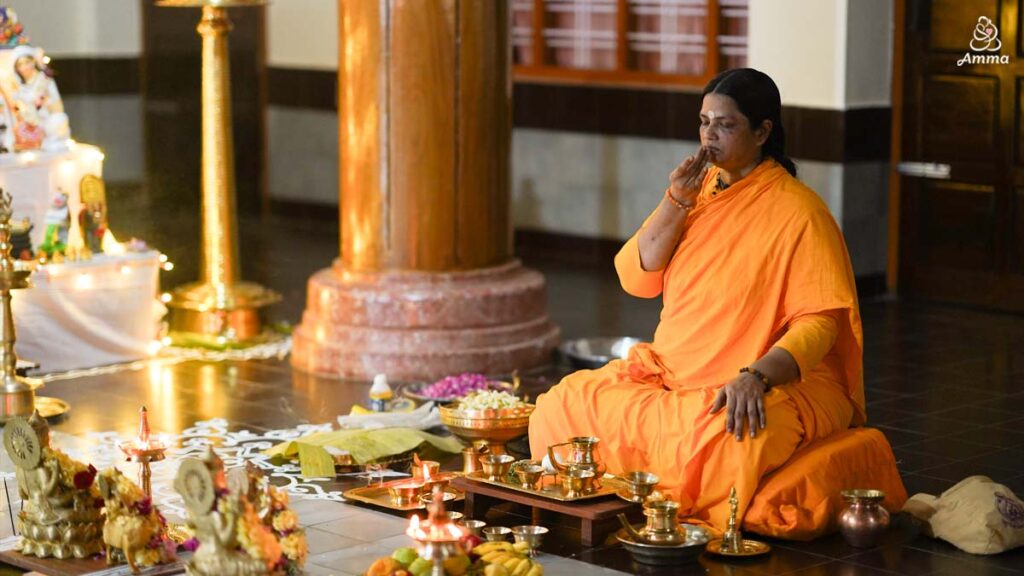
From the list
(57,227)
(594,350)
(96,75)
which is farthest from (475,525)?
(96,75)

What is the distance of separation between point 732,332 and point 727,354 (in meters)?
0.08

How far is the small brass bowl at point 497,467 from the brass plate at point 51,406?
2394 millimetres

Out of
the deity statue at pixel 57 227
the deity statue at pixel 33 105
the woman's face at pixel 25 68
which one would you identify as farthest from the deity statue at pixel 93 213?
the woman's face at pixel 25 68

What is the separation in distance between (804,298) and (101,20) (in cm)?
784

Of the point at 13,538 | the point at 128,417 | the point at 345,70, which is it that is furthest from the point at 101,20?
the point at 13,538

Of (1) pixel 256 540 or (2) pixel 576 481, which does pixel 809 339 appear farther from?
(1) pixel 256 540

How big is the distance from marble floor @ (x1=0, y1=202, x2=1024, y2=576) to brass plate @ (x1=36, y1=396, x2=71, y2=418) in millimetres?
54

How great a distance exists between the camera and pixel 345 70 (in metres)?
8.22

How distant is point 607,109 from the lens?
11305 mm

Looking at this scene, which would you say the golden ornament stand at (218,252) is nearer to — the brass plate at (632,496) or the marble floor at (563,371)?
the marble floor at (563,371)

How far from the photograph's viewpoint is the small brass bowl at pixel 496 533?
5.30 metres

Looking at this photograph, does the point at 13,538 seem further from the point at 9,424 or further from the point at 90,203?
the point at 90,203

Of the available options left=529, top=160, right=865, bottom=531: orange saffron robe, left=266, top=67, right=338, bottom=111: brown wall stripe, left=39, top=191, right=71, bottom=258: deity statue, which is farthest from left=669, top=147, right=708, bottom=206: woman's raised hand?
left=266, top=67, right=338, bottom=111: brown wall stripe

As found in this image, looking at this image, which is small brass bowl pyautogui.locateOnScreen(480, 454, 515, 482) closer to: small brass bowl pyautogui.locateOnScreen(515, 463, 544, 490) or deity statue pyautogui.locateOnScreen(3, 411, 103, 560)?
small brass bowl pyautogui.locateOnScreen(515, 463, 544, 490)
